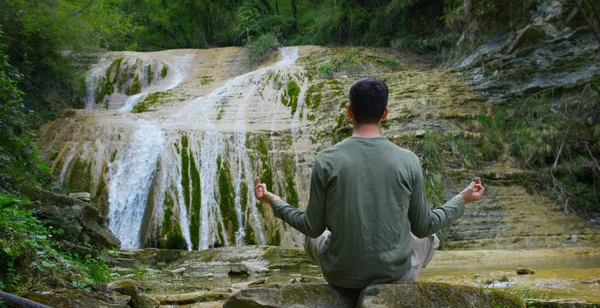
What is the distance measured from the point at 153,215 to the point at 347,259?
376 inches

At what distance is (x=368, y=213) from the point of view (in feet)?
7.54

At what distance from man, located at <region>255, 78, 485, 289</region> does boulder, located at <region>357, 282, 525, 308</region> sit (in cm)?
16

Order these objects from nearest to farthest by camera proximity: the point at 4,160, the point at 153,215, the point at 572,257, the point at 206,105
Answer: the point at 4,160, the point at 572,257, the point at 153,215, the point at 206,105

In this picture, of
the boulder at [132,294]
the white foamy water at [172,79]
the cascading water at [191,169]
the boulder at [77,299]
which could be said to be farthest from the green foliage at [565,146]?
the white foamy water at [172,79]

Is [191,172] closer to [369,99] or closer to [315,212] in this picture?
[315,212]

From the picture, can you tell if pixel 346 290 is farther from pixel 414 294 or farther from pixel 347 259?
pixel 414 294

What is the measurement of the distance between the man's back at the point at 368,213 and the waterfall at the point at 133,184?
9071 millimetres

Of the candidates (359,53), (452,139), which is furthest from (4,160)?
(359,53)

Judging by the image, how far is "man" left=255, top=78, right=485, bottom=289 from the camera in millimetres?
2293

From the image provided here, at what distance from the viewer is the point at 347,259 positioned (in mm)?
2299

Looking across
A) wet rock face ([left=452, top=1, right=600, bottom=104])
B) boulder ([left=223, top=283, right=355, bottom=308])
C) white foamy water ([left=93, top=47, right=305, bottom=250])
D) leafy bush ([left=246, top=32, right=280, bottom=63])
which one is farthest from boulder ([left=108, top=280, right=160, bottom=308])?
leafy bush ([left=246, top=32, right=280, bottom=63])

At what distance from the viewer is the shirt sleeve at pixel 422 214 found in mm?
2408

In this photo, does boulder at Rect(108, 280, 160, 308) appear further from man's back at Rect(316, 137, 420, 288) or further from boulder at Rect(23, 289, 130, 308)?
man's back at Rect(316, 137, 420, 288)

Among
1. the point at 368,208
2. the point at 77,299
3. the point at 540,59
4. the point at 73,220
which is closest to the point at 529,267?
the point at 368,208
